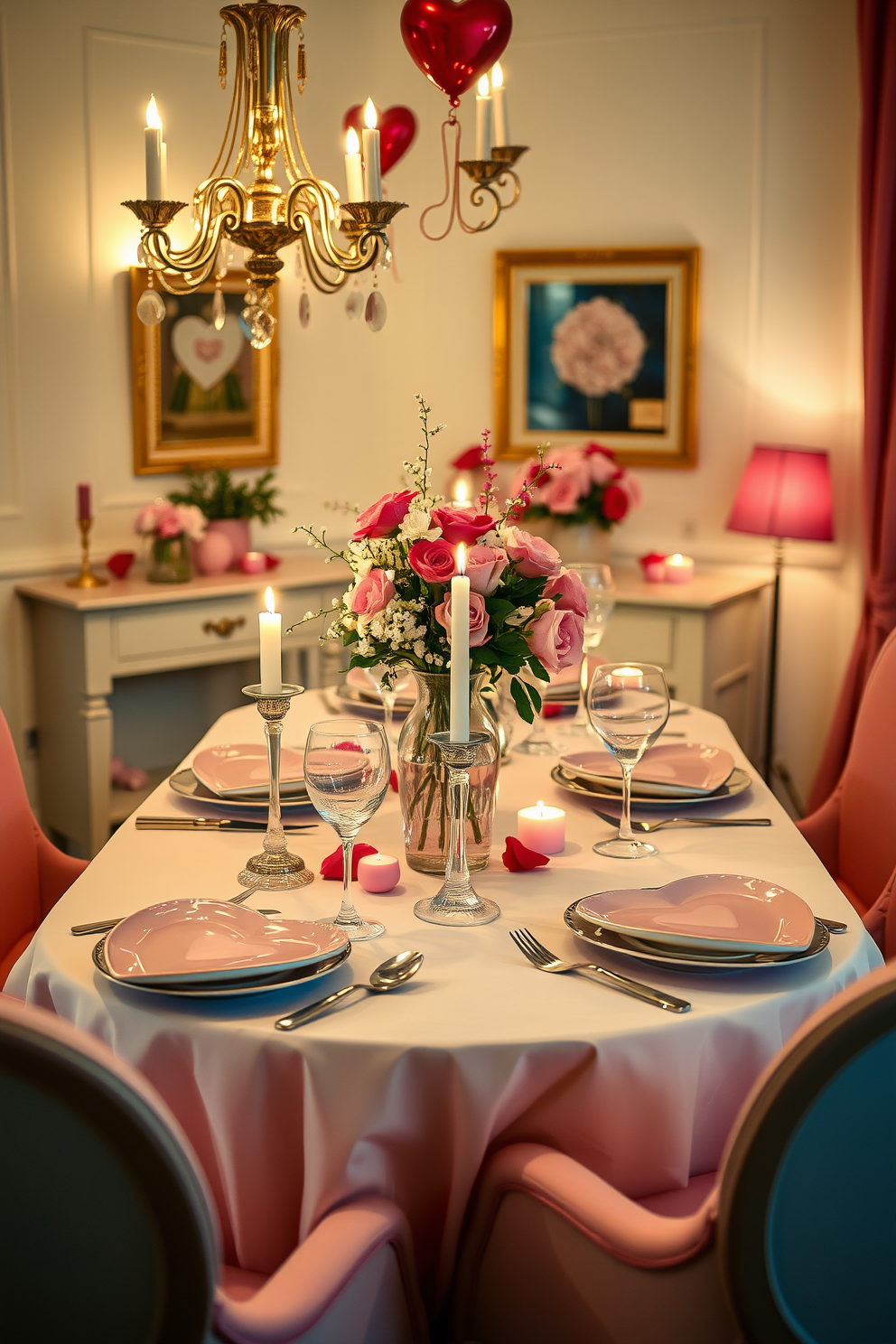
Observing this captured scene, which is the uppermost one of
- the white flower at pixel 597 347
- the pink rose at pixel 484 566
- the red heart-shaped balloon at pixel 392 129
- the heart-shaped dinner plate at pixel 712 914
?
the red heart-shaped balloon at pixel 392 129

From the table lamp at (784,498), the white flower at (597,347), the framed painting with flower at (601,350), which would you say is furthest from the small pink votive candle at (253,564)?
the table lamp at (784,498)

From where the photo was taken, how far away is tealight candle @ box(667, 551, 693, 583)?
3895 millimetres

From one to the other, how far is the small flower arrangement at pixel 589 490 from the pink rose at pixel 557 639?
2.30 metres

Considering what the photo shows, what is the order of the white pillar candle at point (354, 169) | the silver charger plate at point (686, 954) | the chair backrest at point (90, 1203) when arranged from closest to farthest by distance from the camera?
1. the chair backrest at point (90, 1203)
2. the silver charger plate at point (686, 954)
3. the white pillar candle at point (354, 169)

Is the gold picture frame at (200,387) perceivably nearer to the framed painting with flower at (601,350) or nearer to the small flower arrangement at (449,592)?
the framed painting with flower at (601,350)

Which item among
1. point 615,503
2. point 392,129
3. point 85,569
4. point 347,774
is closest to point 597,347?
point 615,503

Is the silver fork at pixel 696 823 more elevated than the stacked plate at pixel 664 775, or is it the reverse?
the stacked plate at pixel 664 775

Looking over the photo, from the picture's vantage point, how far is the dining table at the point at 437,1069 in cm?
123

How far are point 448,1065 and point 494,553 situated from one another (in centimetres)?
63

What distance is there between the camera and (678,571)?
3.90m

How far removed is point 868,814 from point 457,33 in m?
1.60

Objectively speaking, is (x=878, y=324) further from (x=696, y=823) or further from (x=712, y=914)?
(x=712, y=914)

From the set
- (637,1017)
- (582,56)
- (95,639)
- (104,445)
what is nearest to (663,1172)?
(637,1017)

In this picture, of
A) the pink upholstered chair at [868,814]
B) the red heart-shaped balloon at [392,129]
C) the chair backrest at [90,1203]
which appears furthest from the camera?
the red heart-shaped balloon at [392,129]
